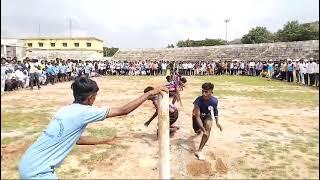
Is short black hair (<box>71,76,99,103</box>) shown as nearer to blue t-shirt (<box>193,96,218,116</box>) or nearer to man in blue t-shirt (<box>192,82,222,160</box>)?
man in blue t-shirt (<box>192,82,222,160</box>)

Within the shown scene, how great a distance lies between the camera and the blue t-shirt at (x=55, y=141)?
3.58 meters

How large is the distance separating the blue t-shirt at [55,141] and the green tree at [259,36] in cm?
6764

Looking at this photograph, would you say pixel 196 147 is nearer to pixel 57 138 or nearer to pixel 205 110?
pixel 205 110

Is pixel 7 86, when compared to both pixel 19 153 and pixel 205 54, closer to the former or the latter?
pixel 19 153

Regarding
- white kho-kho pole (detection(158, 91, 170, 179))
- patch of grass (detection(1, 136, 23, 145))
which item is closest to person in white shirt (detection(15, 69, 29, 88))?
patch of grass (detection(1, 136, 23, 145))

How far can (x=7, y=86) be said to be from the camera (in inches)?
815

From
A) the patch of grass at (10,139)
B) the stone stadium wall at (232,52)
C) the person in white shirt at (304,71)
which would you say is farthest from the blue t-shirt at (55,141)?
the stone stadium wall at (232,52)

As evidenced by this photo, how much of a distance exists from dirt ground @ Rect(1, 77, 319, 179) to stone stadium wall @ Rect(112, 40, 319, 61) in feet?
83.8

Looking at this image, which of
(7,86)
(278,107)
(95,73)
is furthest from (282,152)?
(95,73)

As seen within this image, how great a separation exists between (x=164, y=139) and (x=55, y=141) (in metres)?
0.85

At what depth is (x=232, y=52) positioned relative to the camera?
1812 inches

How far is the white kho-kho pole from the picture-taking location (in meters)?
3.60

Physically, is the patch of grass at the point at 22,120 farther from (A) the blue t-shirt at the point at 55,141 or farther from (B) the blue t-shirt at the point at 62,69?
(B) the blue t-shirt at the point at 62,69

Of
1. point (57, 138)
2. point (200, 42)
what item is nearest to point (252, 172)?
point (57, 138)
